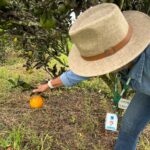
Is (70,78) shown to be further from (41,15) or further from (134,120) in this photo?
(134,120)

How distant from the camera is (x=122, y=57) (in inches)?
91.3

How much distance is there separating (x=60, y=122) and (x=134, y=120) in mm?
1139

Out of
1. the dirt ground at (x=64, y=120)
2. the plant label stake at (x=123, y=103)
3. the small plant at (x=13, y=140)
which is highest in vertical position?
the plant label stake at (x=123, y=103)

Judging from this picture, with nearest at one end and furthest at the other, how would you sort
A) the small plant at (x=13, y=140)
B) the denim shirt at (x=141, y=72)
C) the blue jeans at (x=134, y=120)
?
the denim shirt at (x=141, y=72) < the blue jeans at (x=134, y=120) < the small plant at (x=13, y=140)

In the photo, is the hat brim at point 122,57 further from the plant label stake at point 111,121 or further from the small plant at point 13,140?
the small plant at point 13,140

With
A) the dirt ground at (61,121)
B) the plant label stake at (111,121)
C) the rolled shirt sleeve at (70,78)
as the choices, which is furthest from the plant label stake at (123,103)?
the rolled shirt sleeve at (70,78)

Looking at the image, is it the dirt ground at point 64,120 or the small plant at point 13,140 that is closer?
the small plant at point 13,140

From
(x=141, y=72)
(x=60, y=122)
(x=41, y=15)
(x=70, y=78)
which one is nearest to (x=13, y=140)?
(x=60, y=122)

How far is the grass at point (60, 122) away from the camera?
355cm

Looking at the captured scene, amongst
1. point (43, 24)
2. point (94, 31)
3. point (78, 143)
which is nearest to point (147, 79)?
point (94, 31)

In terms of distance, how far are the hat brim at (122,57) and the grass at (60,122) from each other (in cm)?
119

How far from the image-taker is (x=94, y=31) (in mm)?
2270

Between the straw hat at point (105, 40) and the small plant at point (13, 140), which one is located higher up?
the straw hat at point (105, 40)

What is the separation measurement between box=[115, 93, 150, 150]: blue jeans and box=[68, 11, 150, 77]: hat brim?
0.55 m
